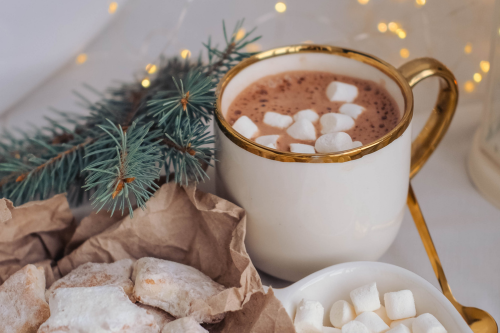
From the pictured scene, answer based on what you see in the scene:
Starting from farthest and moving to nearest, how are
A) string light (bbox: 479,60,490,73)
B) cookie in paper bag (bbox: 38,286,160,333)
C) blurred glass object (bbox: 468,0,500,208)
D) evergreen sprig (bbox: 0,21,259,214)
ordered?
string light (bbox: 479,60,490,73) < blurred glass object (bbox: 468,0,500,208) < evergreen sprig (bbox: 0,21,259,214) < cookie in paper bag (bbox: 38,286,160,333)

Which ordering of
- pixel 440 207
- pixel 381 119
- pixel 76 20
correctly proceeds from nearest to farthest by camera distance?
pixel 381 119
pixel 440 207
pixel 76 20

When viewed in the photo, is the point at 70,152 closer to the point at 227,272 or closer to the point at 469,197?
the point at 227,272

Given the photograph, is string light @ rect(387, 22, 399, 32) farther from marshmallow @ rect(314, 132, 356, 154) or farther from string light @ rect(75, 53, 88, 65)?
string light @ rect(75, 53, 88, 65)

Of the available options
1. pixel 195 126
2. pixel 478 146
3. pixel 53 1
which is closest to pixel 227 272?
pixel 195 126

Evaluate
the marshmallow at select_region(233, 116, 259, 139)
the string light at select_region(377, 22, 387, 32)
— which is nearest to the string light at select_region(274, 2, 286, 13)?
the string light at select_region(377, 22, 387, 32)

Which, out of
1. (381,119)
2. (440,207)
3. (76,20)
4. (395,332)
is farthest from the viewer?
(76,20)

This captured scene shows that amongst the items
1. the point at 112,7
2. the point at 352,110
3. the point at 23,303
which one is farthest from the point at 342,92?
the point at 112,7
